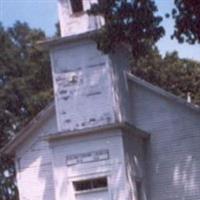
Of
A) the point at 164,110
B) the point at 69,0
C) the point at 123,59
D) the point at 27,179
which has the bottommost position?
the point at 27,179

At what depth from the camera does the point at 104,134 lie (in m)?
25.7

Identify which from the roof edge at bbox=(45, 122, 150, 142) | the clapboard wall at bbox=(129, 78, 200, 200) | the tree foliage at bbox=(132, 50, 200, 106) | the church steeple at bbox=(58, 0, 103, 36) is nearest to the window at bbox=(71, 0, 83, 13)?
the church steeple at bbox=(58, 0, 103, 36)

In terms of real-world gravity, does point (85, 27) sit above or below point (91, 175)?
above

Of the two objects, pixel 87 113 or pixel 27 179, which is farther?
pixel 27 179

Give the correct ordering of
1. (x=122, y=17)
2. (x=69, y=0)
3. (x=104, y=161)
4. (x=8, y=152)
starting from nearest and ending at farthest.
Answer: (x=122, y=17)
(x=104, y=161)
(x=69, y=0)
(x=8, y=152)

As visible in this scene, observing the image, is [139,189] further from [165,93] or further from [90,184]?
[165,93]

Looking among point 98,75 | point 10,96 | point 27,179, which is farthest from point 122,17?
point 10,96

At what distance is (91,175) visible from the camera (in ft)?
84.0

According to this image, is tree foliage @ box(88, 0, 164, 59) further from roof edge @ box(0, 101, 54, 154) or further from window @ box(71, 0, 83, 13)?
roof edge @ box(0, 101, 54, 154)

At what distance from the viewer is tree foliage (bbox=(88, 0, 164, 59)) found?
22.1m

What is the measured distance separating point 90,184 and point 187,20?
23.9ft

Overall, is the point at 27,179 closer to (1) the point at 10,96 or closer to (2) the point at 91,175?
(2) the point at 91,175

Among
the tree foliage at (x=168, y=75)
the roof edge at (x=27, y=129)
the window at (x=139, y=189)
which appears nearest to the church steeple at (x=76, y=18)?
the roof edge at (x=27, y=129)

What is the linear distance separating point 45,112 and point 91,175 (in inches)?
170
